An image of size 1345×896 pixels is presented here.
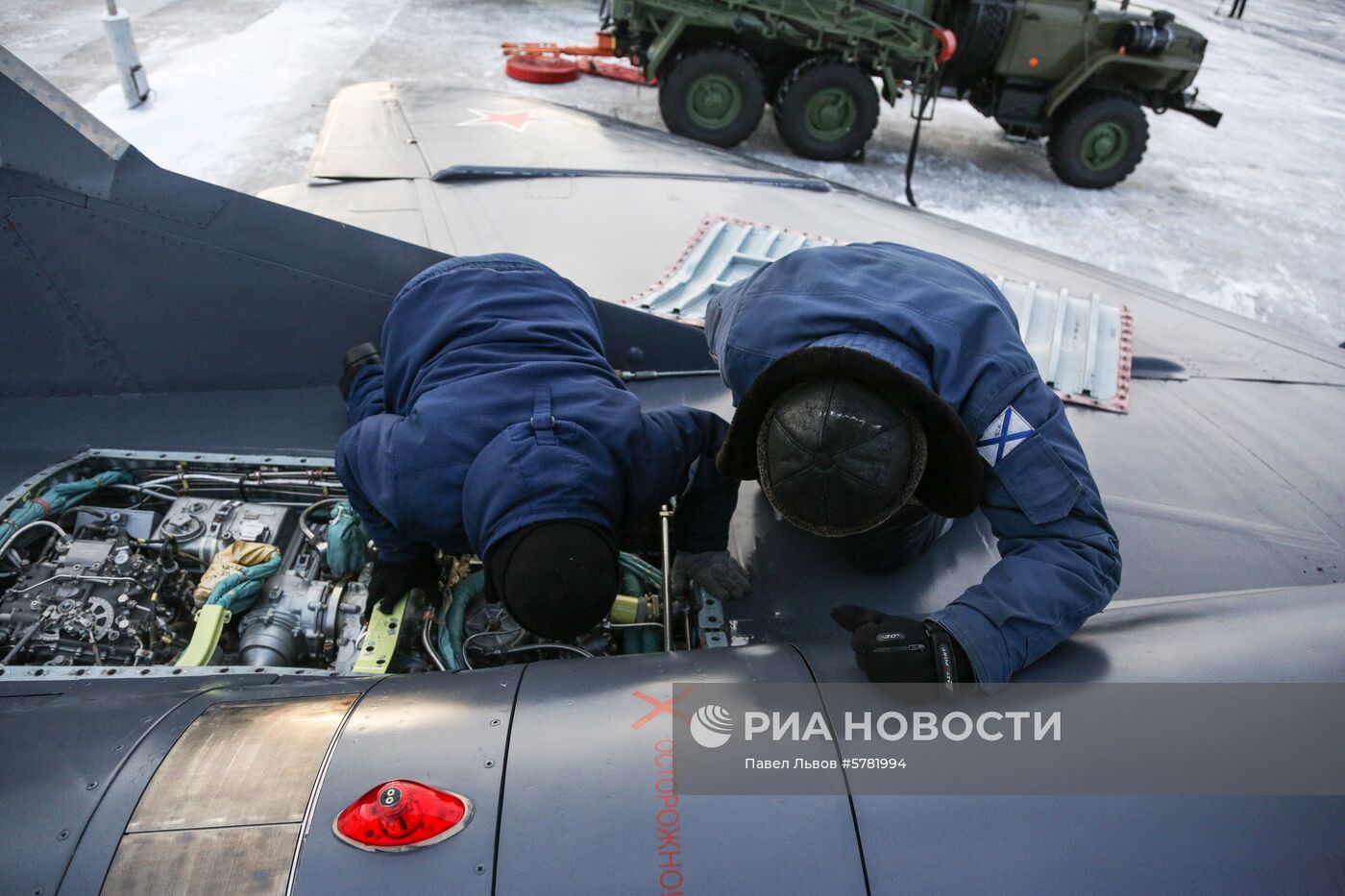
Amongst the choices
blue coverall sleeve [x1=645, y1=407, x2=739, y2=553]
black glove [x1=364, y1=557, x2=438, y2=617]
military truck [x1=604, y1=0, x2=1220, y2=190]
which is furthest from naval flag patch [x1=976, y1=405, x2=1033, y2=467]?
military truck [x1=604, y1=0, x2=1220, y2=190]

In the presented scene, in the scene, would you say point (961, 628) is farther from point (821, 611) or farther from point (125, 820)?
point (125, 820)

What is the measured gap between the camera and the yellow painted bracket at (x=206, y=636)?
1.94m

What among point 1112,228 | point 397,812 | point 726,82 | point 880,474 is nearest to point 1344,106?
point 1112,228

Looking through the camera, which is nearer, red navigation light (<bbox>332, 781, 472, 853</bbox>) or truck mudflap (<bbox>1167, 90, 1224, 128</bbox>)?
red navigation light (<bbox>332, 781, 472, 853</bbox>)

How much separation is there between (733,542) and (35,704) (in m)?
1.55

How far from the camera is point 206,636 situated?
77.7 inches

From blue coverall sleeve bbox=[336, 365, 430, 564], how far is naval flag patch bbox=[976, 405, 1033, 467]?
1279mm

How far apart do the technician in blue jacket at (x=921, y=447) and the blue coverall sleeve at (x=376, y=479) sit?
0.75 metres

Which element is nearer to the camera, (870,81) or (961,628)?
(961,628)

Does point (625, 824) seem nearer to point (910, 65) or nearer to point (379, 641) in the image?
point (379, 641)

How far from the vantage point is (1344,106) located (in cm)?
1080

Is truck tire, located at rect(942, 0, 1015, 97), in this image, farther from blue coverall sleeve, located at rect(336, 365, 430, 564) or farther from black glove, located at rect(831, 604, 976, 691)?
black glove, located at rect(831, 604, 976, 691)

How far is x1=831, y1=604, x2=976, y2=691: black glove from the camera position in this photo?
57.0 inches

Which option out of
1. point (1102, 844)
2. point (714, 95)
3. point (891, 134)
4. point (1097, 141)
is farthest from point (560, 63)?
point (1102, 844)
